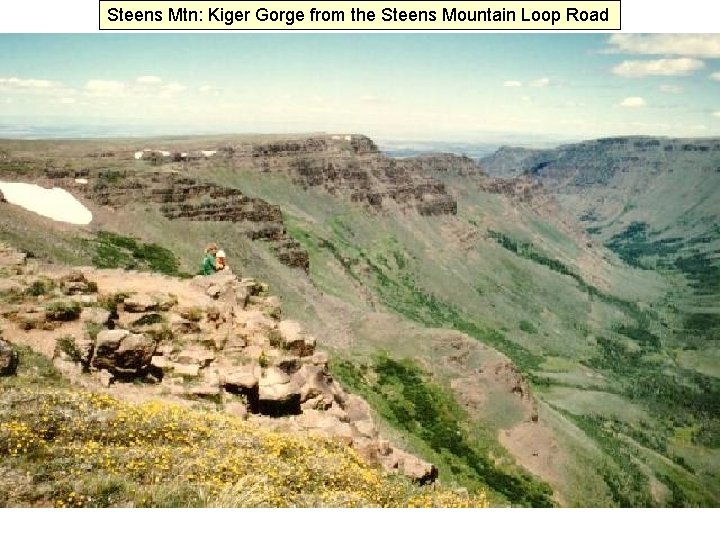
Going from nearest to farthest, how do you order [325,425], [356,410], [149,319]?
[325,425] < [149,319] < [356,410]

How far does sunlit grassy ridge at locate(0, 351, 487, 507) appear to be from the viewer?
17094mm

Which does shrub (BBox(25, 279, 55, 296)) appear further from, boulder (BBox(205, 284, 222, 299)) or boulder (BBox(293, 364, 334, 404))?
boulder (BBox(293, 364, 334, 404))

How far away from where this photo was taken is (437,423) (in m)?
73.4

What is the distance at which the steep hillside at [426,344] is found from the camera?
74.1 m

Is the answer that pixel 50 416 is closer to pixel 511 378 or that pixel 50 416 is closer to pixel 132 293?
pixel 132 293

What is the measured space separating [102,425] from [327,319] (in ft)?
264

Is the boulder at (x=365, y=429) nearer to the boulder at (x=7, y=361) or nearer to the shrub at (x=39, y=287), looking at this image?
the boulder at (x=7, y=361)

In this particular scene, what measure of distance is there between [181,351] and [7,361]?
26.2 feet

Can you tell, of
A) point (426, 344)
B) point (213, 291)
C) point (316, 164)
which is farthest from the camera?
point (316, 164)

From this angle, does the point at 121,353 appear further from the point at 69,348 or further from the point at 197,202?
the point at 197,202

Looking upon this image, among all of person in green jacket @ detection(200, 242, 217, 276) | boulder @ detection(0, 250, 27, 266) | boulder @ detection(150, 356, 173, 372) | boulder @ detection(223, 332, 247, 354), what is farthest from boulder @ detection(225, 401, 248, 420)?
person in green jacket @ detection(200, 242, 217, 276)

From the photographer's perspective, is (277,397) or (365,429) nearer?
(277,397)

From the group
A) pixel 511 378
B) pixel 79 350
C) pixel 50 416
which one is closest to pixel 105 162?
pixel 511 378

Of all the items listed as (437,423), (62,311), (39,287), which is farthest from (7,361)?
(437,423)
